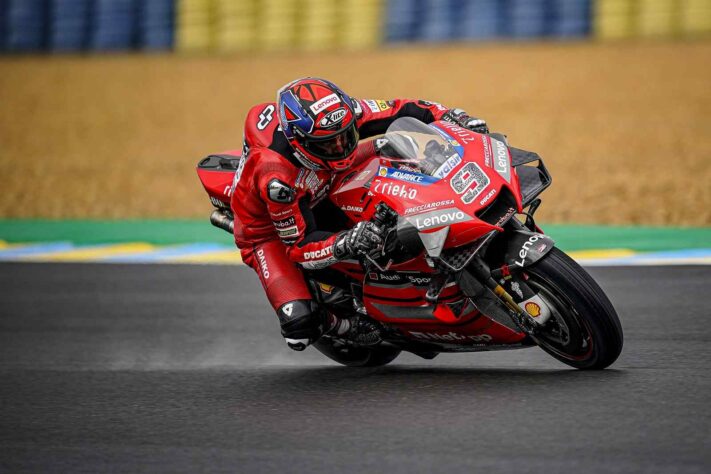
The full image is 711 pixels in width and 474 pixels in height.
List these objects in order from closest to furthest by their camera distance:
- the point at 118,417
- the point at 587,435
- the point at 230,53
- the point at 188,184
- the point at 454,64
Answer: the point at 587,435 < the point at 118,417 < the point at 188,184 < the point at 454,64 < the point at 230,53

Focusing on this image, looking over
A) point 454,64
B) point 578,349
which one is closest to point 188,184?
point 454,64

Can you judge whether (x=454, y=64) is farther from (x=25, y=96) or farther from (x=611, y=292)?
(x=611, y=292)

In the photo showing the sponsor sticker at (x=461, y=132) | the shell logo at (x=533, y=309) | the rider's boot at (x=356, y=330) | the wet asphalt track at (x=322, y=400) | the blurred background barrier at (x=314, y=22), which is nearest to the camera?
the wet asphalt track at (x=322, y=400)

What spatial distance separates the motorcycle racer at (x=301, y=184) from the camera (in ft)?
17.5

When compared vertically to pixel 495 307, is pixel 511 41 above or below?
below

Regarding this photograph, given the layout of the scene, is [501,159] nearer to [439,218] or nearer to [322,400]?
[439,218]

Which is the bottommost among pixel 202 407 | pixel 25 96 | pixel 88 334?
pixel 25 96

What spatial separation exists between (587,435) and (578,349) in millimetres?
875

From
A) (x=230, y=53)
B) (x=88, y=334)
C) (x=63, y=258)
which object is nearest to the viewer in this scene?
(x=88, y=334)

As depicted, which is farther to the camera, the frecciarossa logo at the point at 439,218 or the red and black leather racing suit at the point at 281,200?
the red and black leather racing suit at the point at 281,200

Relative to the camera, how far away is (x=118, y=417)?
5176 mm

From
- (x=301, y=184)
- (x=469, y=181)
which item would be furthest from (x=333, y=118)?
(x=469, y=181)

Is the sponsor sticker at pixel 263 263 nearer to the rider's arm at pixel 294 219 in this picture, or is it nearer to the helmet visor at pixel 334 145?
the rider's arm at pixel 294 219

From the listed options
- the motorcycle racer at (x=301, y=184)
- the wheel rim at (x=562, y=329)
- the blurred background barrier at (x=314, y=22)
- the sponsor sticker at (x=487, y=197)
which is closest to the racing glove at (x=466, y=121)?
the motorcycle racer at (x=301, y=184)
